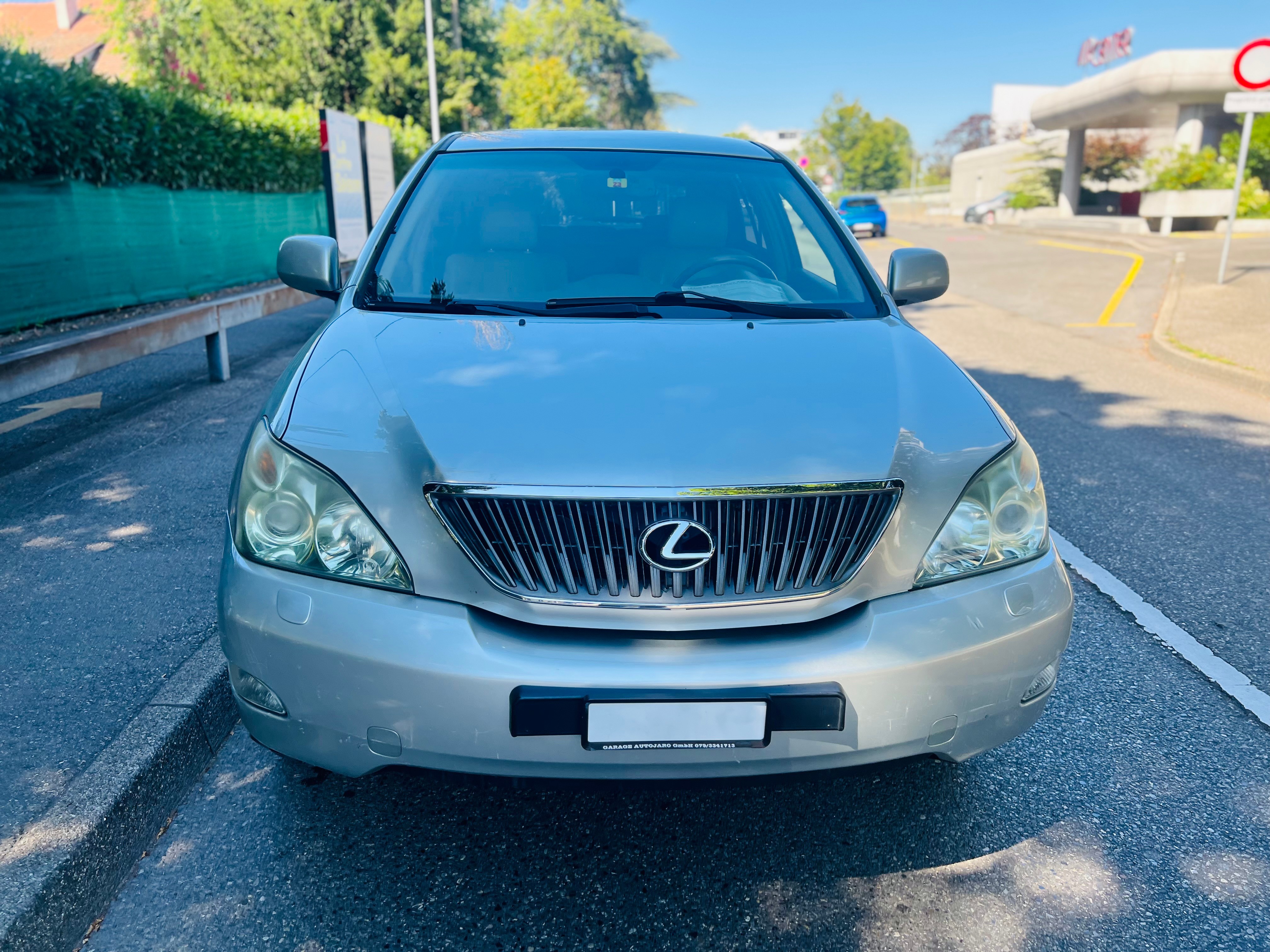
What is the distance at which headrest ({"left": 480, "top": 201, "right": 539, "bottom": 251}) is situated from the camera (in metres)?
3.23

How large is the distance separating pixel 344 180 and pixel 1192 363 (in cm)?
990

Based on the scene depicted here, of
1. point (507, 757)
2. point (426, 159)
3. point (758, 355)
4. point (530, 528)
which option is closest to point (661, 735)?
point (507, 757)

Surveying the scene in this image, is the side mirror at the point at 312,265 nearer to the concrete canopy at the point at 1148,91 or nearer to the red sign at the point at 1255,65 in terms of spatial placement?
the red sign at the point at 1255,65

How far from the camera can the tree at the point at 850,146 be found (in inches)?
3605

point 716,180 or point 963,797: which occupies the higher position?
point 716,180

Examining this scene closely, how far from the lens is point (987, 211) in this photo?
155 ft

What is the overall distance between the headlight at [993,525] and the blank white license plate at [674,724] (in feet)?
1.57

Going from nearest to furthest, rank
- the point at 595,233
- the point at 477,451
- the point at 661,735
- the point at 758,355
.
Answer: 1. the point at 661,735
2. the point at 477,451
3. the point at 758,355
4. the point at 595,233

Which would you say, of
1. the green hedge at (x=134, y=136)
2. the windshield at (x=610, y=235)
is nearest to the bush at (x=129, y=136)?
the green hedge at (x=134, y=136)

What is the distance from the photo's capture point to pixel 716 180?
11.9 feet

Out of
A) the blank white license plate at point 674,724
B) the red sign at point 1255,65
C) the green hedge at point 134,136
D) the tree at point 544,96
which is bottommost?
the blank white license plate at point 674,724

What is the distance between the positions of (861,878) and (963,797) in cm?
47

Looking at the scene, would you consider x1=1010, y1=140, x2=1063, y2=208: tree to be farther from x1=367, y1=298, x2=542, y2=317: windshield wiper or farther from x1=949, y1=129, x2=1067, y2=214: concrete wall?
x1=367, y1=298, x2=542, y2=317: windshield wiper

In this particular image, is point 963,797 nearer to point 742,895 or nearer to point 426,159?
point 742,895
